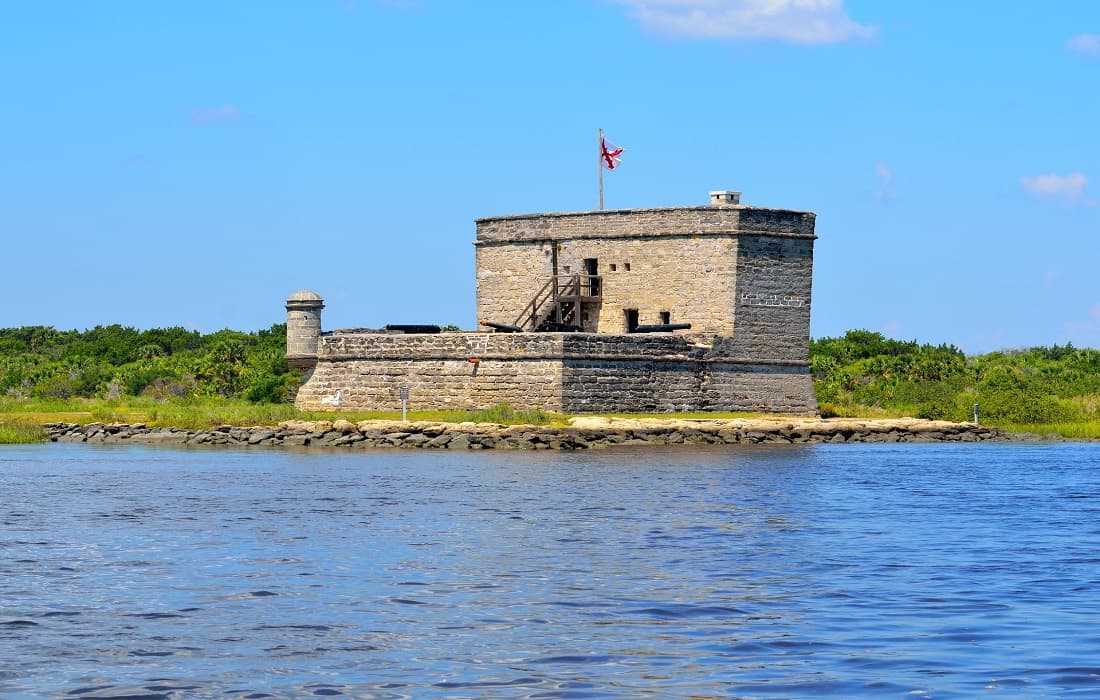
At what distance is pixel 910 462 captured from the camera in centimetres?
2852

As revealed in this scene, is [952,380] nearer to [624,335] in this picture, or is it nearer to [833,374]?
[833,374]

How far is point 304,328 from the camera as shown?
36.3 m

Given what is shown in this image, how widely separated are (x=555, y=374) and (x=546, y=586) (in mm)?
19853

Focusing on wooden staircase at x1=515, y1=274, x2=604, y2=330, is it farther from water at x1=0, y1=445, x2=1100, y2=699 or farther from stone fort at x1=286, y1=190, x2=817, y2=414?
water at x1=0, y1=445, x2=1100, y2=699

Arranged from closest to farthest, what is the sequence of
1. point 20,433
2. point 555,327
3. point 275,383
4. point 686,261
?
point 20,433
point 686,261
point 555,327
point 275,383

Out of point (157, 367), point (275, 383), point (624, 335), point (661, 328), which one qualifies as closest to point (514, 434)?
point (624, 335)

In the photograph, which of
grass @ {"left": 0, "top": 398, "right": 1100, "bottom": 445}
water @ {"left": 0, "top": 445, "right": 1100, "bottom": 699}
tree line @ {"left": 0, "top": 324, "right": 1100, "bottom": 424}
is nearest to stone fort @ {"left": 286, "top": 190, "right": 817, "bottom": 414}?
grass @ {"left": 0, "top": 398, "right": 1100, "bottom": 445}

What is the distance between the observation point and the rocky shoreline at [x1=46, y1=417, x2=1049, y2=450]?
3084 cm

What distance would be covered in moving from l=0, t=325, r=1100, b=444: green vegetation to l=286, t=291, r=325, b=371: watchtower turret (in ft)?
3.92

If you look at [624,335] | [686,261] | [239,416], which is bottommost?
[239,416]

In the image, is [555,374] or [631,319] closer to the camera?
[555,374]

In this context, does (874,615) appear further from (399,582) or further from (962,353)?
(962,353)

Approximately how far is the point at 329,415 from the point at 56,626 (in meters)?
22.8

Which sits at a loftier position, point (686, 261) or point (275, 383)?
point (686, 261)
